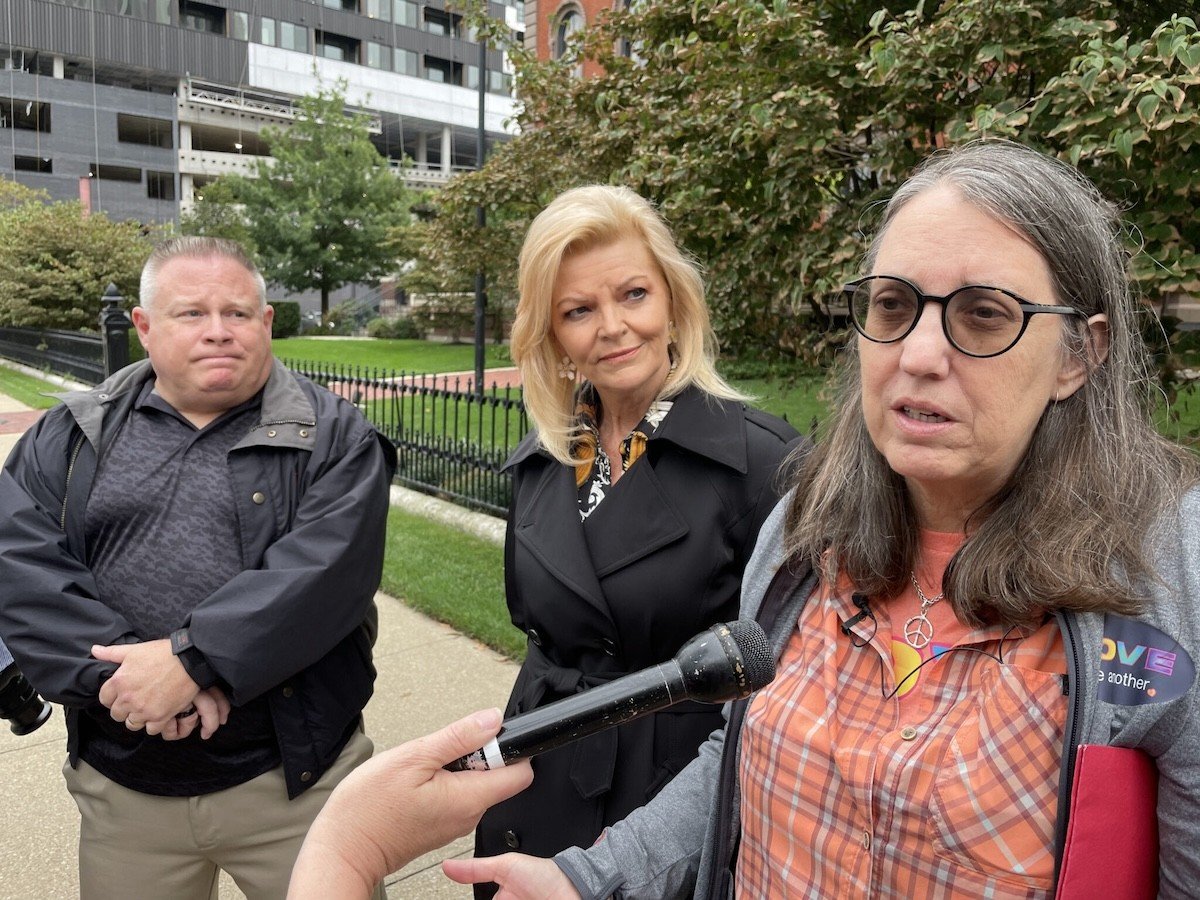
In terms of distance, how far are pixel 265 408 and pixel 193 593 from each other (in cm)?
58

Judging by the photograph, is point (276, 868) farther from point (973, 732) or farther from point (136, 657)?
point (973, 732)

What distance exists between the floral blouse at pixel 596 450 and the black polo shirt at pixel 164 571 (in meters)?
1.00

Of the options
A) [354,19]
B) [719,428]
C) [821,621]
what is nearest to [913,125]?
[719,428]

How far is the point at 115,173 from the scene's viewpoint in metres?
47.8

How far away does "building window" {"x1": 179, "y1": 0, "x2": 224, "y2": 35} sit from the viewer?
48.8m

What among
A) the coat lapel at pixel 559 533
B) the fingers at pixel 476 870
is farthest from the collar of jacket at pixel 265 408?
the fingers at pixel 476 870

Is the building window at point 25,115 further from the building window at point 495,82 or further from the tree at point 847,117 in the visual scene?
the tree at point 847,117

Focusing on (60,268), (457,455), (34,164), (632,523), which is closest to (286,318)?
(60,268)

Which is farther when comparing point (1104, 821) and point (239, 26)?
point (239, 26)

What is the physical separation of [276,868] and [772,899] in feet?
5.63

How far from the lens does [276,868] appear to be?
8.32 feet

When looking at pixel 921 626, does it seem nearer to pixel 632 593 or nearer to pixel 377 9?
pixel 632 593

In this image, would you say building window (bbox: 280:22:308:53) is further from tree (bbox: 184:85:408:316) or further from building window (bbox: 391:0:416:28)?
tree (bbox: 184:85:408:316)

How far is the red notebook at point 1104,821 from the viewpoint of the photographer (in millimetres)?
1103
